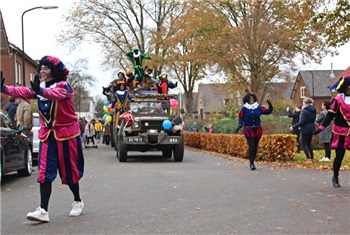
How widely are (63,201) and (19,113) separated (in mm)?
6175

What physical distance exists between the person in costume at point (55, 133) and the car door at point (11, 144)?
3.44 metres

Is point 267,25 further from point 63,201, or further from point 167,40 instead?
point 63,201

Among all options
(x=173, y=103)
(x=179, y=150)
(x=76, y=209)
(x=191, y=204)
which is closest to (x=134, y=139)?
(x=179, y=150)

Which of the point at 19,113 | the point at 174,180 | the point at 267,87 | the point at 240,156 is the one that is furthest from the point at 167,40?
the point at 174,180

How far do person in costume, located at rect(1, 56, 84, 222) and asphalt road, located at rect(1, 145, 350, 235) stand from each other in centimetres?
48

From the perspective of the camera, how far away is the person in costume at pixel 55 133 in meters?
6.19

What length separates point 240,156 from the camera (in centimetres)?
1709

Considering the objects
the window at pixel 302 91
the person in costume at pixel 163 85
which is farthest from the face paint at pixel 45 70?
the window at pixel 302 91

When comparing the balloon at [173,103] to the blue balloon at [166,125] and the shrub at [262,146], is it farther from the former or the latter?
the shrub at [262,146]

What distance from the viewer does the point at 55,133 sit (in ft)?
20.7

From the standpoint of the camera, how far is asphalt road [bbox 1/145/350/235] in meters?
5.84

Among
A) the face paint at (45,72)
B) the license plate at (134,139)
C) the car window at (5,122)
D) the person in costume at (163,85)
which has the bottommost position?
the license plate at (134,139)

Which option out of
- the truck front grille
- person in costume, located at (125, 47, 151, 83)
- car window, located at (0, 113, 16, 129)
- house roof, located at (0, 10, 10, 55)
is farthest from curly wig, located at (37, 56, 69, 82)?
house roof, located at (0, 10, 10, 55)

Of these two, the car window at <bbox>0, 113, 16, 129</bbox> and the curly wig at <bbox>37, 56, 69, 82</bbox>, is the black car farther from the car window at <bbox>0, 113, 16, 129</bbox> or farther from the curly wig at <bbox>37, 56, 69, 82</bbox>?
the curly wig at <bbox>37, 56, 69, 82</bbox>
